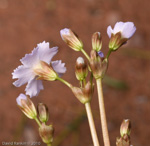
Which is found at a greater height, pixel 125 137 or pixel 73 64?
pixel 73 64

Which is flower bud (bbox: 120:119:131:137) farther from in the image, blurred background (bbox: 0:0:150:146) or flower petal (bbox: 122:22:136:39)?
blurred background (bbox: 0:0:150:146)

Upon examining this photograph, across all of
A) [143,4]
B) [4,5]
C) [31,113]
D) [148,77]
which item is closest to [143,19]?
[143,4]

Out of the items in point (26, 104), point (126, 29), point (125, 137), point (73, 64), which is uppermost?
point (73, 64)

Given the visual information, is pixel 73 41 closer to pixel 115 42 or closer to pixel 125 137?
pixel 115 42

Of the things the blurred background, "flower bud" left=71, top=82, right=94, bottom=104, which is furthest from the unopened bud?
the blurred background

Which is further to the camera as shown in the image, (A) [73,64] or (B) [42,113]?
(A) [73,64]

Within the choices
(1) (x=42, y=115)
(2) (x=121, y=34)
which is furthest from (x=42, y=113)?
(2) (x=121, y=34)
